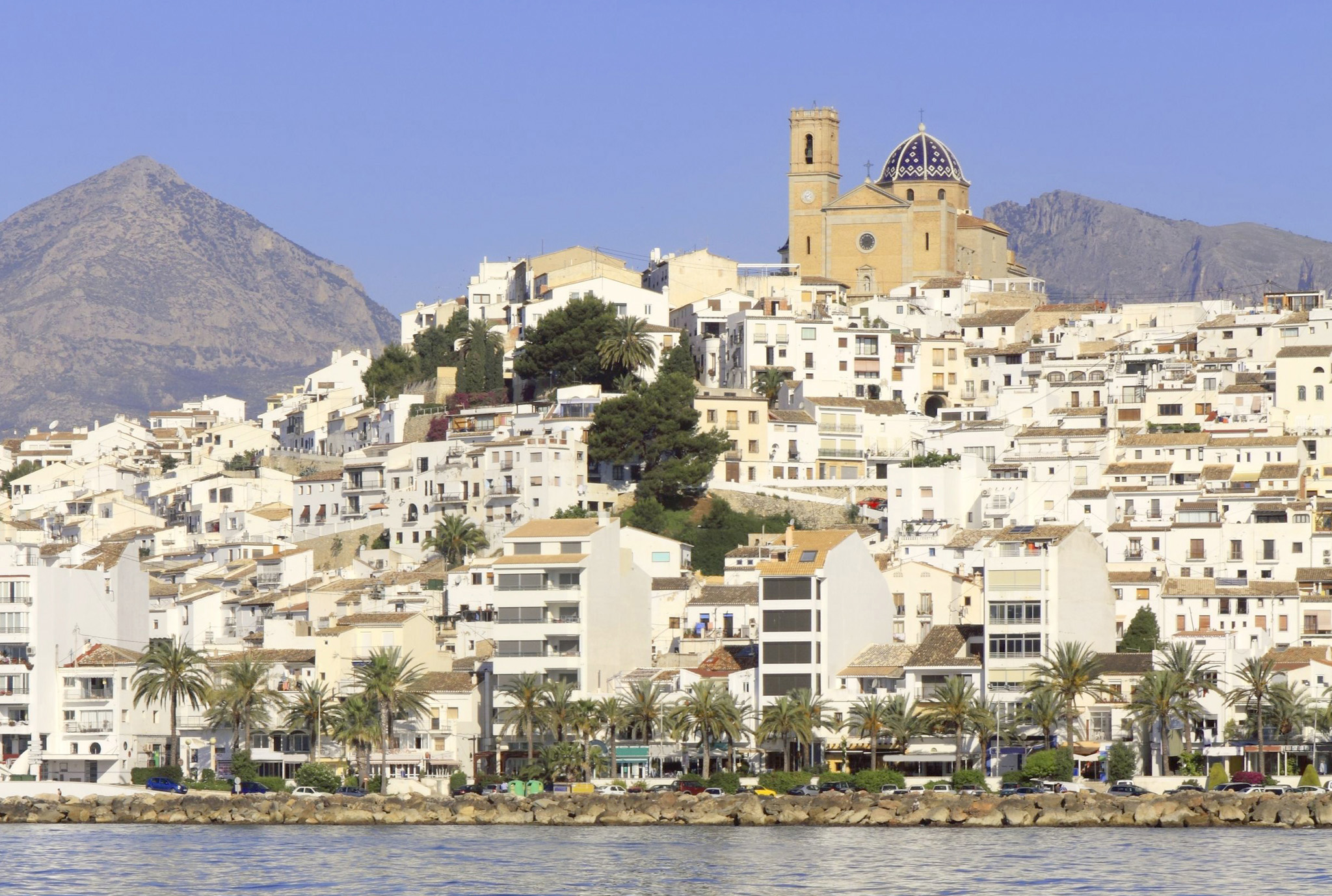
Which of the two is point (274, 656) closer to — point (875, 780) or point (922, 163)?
point (875, 780)

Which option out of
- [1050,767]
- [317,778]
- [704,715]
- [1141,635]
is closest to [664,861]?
[704,715]

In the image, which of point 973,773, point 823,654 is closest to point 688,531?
point 823,654

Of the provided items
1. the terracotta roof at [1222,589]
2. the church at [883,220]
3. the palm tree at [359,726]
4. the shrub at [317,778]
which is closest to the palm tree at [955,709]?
the terracotta roof at [1222,589]

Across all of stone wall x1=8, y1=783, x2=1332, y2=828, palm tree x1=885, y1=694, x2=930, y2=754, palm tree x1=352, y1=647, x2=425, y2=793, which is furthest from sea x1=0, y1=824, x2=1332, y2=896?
palm tree x1=352, y1=647, x2=425, y2=793

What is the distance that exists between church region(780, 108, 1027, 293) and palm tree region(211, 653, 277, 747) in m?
53.9

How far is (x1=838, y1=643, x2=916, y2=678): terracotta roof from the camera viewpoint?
71625mm

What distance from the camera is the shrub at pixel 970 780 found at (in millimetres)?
67125

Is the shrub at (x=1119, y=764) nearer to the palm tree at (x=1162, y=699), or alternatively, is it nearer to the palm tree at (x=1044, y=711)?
the palm tree at (x=1162, y=699)

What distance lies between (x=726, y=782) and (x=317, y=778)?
43.5ft

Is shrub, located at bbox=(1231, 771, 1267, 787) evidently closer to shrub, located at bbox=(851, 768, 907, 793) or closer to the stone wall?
the stone wall

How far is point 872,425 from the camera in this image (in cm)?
10050

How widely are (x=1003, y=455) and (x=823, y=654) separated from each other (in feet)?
83.3

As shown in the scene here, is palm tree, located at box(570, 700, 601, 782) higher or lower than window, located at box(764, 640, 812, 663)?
lower

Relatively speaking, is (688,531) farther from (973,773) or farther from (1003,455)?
(973,773)
